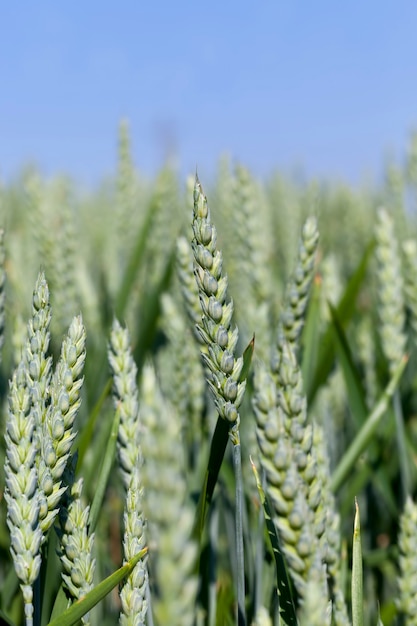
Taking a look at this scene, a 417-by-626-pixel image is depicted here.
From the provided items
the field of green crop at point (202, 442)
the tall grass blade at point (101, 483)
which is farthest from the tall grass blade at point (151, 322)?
the tall grass blade at point (101, 483)

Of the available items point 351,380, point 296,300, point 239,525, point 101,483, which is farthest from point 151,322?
point 239,525

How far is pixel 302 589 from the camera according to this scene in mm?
401

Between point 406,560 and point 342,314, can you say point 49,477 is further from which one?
point 342,314

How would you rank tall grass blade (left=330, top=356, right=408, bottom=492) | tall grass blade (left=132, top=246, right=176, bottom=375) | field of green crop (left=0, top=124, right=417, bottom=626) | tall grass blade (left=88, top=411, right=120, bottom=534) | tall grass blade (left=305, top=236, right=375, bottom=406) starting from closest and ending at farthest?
field of green crop (left=0, top=124, right=417, bottom=626), tall grass blade (left=88, top=411, right=120, bottom=534), tall grass blade (left=330, top=356, right=408, bottom=492), tall grass blade (left=305, top=236, right=375, bottom=406), tall grass blade (left=132, top=246, right=176, bottom=375)

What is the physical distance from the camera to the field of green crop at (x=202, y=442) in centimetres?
41

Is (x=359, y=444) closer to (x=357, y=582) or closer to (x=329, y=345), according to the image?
(x=329, y=345)

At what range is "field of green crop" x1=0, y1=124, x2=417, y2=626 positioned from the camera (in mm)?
406

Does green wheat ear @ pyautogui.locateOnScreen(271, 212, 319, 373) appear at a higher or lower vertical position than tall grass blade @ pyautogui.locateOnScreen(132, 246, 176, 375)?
lower

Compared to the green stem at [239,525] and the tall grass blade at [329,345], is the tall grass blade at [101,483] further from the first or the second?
the tall grass blade at [329,345]

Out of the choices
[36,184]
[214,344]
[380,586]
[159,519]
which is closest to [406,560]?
[214,344]

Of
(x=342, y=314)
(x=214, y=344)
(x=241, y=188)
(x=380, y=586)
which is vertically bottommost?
(x=380, y=586)

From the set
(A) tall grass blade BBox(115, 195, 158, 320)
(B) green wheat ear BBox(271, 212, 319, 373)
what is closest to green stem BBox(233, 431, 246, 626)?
(B) green wheat ear BBox(271, 212, 319, 373)

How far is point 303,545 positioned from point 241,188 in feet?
2.93

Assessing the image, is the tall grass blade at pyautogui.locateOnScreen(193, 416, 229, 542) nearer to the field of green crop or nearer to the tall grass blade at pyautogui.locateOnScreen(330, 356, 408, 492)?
the field of green crop
